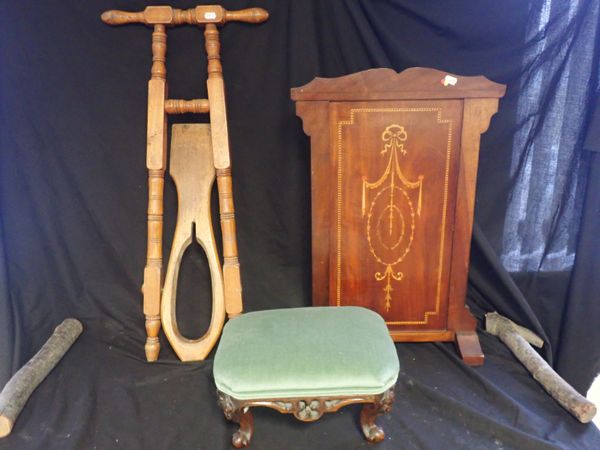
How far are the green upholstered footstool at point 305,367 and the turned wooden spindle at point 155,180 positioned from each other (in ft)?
1.81

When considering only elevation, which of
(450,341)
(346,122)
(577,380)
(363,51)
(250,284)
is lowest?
(577,380)

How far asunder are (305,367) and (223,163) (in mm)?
858

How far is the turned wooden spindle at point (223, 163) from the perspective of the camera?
1.75 m

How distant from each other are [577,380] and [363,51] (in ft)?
5.14

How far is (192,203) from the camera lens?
6.08 ft

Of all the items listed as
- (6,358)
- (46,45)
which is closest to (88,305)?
(6,358)

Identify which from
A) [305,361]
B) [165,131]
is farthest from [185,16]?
[305,361]

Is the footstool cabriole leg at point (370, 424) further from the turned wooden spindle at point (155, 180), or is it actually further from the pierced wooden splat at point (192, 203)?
the turned wooden spindle at point (155, 180)

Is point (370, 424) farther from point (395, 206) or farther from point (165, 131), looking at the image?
point (165, 131)

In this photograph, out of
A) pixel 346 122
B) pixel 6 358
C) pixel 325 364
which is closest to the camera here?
pixel 325 364

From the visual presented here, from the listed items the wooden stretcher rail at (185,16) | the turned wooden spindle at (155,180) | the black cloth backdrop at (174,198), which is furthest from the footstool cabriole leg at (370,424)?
the wooden stretcher rail at (185,16)

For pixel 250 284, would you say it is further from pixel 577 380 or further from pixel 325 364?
pixel 577 380

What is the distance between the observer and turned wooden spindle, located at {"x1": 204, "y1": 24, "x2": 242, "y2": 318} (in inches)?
68.8

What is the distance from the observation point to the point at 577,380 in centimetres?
195
